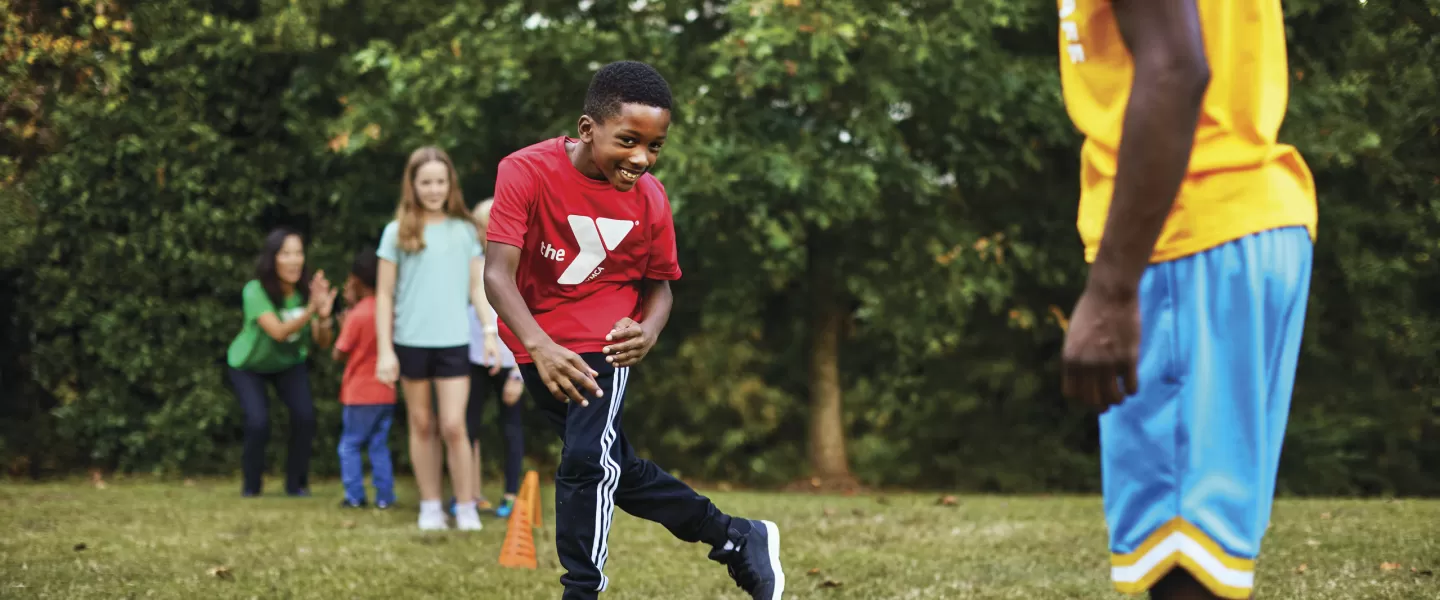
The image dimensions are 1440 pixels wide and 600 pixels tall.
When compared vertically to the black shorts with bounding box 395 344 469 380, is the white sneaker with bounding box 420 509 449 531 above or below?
below

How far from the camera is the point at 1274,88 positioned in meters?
2.41

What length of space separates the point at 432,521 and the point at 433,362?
0.90 metres

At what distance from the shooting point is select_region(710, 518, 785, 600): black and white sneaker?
4.41m

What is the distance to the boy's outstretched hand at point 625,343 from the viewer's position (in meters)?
3.99

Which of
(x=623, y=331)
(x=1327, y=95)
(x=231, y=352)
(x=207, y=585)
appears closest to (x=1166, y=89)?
(x=623, y=331)

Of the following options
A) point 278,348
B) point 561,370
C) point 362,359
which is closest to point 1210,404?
point 561,370

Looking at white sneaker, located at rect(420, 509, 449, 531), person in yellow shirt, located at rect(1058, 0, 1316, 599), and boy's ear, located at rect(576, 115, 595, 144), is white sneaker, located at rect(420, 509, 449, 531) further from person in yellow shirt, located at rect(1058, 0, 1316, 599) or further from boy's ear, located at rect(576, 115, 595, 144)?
person in yellow shirt, located at rect(1058, 0, 1316, 599)

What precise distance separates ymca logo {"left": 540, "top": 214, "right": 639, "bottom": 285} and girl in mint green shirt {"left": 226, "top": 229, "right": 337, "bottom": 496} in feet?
19.0

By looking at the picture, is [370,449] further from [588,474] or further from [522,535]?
[588,474]

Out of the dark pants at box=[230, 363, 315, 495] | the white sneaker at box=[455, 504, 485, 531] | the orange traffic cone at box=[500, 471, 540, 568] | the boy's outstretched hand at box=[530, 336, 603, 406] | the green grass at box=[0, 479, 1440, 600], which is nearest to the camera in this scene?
the boy's outstretched hand at box=[530, 336, 603, 406]

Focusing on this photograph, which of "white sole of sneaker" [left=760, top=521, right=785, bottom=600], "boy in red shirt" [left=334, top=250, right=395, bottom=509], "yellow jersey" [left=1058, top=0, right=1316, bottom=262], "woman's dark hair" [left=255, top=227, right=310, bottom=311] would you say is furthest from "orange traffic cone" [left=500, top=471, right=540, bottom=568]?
"woman's dark hair" [left=255, top=227, right=310, bottom=311]

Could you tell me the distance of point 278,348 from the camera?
32.1ft

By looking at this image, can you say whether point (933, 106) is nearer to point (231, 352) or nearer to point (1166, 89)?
point (231, 352)

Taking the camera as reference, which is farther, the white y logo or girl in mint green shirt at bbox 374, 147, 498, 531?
girl in mint green shirt at bbox 374, 147, 498, 531
